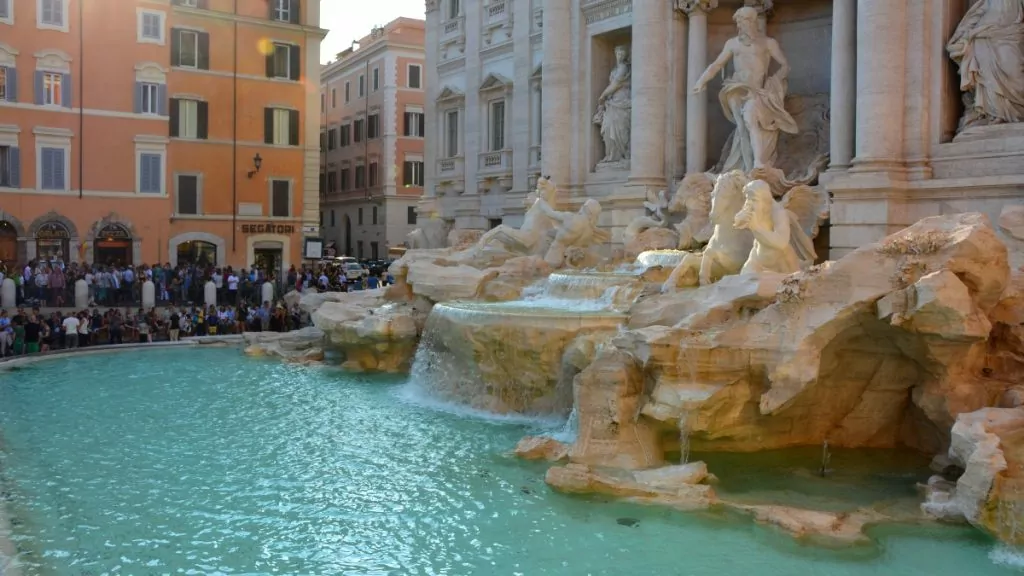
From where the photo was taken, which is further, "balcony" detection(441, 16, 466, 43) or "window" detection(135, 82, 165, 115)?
"window" detection(135, 82, 165, 115)

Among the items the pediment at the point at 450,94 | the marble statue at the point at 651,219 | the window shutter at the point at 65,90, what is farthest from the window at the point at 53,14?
the marble statue at the point at 651,219

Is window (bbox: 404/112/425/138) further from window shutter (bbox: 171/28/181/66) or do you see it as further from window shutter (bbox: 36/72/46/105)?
window shutter (bbox: 36/72/46/105)

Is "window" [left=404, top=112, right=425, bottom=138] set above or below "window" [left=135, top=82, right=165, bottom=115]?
above

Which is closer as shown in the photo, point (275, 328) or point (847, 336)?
point (847, 336)

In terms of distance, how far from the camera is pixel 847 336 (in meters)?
9.09

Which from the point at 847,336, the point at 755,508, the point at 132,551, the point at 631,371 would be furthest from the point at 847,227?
the point at 132,551

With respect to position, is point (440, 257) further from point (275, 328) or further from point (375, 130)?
point (375, 130)

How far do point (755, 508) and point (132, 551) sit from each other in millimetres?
4730

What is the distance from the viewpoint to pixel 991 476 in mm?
7043

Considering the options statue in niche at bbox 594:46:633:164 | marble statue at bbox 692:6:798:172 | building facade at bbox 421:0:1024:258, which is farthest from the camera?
statue in niche at bbox 594:46:633:164

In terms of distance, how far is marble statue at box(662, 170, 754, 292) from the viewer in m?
11.6

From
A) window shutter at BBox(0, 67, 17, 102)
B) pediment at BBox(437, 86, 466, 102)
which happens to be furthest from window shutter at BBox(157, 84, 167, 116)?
pediment at BBox(437, 86, 466, 102)

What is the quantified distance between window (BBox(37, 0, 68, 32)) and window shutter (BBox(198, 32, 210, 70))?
3883 mm

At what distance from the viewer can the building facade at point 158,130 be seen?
1011 inches
